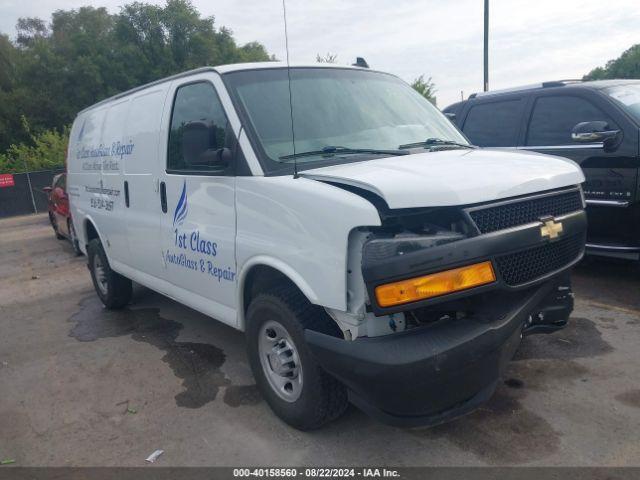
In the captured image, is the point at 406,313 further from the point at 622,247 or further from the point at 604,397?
the point at 622,247

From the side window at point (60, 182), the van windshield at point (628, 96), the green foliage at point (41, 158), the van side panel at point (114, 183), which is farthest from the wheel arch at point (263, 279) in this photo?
A: the green foliage at point (41, 158)

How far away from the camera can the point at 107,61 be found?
41062mm

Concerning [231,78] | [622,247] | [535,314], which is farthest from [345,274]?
[622,247]

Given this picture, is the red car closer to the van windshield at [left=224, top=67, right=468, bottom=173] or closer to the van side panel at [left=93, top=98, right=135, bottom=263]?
the van side panel at [left=93, top=98, right=135, bottom=263]

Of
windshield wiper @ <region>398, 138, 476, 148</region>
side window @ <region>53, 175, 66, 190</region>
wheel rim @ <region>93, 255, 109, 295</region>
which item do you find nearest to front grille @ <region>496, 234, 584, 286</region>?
windshield wiper @ <region>398, 138, 476, 148</region>

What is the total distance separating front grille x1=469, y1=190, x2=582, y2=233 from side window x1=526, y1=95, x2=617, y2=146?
3040mm

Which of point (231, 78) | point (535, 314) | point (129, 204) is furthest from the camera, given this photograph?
point (129, 204)

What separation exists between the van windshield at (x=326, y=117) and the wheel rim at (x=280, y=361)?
99 centimetres

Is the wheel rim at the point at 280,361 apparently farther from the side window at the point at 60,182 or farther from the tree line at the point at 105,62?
the tree line at the point at 105,62

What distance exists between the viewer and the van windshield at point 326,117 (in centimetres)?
346

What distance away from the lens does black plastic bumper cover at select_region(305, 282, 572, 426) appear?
257 centimetres

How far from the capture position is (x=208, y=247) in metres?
3.83

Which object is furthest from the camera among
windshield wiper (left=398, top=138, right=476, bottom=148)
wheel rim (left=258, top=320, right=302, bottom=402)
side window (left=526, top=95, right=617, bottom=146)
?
side window (left=526, top=95, right=617, bottom=146)

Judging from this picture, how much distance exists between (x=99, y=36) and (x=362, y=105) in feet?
160
